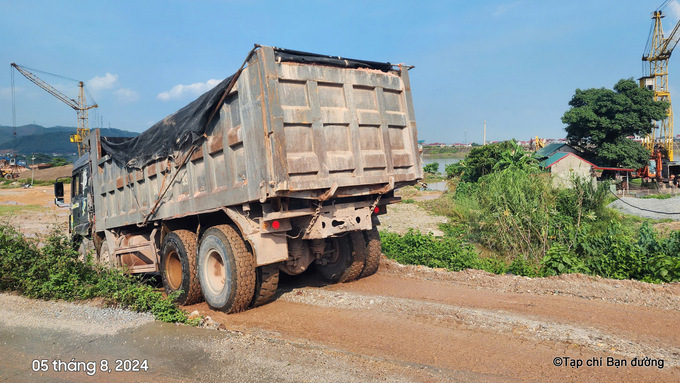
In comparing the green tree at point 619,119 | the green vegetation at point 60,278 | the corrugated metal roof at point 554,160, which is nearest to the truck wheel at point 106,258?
the green vegetation at point 60,278

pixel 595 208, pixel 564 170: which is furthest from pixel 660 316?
pixel 564 170

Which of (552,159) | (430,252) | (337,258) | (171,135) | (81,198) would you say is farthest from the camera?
(552,159)

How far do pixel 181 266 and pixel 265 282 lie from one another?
1804 mm

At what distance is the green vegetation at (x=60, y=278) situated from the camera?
6441mm

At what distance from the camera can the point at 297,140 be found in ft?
18.1

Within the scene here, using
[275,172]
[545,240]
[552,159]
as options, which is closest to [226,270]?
[275,172]

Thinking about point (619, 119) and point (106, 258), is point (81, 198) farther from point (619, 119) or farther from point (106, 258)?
point (619, 119)

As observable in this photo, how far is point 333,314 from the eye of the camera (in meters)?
5.86

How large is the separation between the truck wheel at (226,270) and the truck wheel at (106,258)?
11.6ft

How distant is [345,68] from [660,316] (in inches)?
195

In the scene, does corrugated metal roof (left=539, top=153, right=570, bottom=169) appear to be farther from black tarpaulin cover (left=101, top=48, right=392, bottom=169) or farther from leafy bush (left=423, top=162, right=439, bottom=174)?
black tarpaulin cover (left=101, top=48, right=392, bottom=169)

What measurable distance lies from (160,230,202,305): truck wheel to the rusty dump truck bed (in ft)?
1.39

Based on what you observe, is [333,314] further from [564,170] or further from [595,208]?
[564,170]

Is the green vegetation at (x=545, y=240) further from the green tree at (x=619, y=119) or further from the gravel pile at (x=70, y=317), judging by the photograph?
the green tree at (x=619, y=119)
